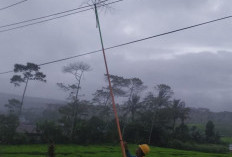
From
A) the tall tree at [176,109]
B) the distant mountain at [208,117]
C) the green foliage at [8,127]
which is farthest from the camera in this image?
the distant mountain at [208,117]

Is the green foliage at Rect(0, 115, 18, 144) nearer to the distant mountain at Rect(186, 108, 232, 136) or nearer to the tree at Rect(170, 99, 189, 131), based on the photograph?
the tree at Rect(170, 99, 189, 131)

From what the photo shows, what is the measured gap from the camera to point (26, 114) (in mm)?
109062

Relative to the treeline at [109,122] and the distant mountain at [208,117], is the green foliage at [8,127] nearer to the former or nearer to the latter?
the treeline at [109,122]

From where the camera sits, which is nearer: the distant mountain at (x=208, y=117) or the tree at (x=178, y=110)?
the tree at (x=178, y=110)

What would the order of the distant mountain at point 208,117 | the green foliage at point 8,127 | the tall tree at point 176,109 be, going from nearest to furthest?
the green foliage at point 8,127
the tall tree at point 176,109
the distant mountain at point 208,117

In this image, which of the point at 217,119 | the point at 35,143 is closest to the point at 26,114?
the point at 35,143

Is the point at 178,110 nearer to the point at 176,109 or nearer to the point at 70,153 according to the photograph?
the point at 176,109

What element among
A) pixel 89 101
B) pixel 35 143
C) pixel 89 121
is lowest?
pixel 35 143

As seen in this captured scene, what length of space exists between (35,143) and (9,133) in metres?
3.85

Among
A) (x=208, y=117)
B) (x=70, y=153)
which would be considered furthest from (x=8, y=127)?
(x=208, y=117)

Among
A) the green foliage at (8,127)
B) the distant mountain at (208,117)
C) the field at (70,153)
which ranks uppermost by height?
the distant mountain at (208,117)

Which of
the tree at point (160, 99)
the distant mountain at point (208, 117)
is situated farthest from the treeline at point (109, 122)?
the distant mountain at point (208, 117)

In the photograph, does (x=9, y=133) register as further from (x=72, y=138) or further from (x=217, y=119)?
(x=217, y=119)

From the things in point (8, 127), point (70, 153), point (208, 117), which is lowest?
point (70, 153)
